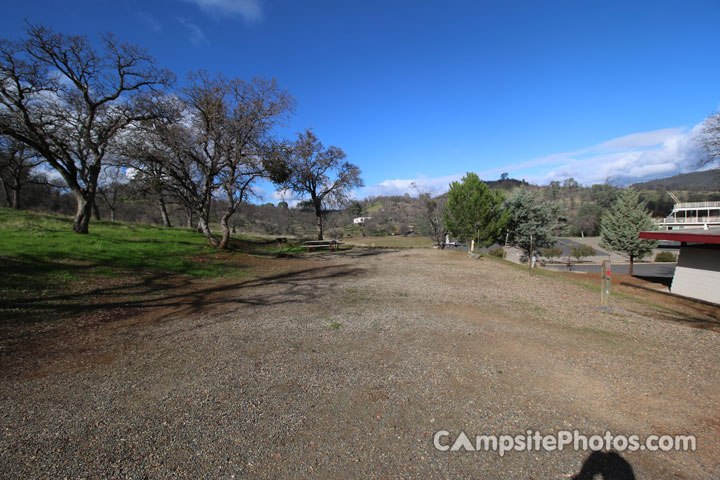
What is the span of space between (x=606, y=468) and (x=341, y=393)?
8.57ft

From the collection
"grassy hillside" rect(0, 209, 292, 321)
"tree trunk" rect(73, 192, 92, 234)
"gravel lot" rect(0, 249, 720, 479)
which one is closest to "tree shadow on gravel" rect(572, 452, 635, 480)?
"gravel lot" rect(0, 249, 720, 479)

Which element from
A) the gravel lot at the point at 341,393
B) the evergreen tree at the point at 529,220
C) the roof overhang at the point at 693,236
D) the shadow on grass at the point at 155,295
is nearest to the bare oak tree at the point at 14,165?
the shadow on grass at the point at 155,295

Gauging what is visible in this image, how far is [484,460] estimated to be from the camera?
8.20ft

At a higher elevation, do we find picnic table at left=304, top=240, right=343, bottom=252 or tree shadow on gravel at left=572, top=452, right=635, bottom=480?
picnic table at left=304, top=240, right=343, bottom=252

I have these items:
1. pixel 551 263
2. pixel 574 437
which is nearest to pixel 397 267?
pixel 574 437

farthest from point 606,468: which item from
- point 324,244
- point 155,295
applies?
point 324,244

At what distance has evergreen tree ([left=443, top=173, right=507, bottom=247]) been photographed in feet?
84.9

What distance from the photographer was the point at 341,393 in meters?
3.39

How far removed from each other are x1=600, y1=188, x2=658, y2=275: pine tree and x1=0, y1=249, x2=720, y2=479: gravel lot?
63.1ft

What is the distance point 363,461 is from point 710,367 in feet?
19.1

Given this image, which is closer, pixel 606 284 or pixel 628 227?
pixel 606 284

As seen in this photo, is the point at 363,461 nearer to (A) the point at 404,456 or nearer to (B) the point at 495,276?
(A) the point at 404,456

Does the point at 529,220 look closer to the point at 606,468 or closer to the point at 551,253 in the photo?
the point at 551,253

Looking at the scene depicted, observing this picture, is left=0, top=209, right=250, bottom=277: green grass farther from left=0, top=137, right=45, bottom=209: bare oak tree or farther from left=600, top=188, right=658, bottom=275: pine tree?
left=600, top=188, right=658, bottom=275: pine tree
